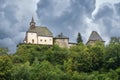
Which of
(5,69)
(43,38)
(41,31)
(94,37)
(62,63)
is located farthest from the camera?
(94,37)

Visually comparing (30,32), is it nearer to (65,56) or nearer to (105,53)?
(65,56)

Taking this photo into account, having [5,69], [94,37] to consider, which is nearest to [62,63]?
[5,69]

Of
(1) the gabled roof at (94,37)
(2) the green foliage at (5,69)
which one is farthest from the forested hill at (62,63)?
(1) the gabled roof at (94,37)

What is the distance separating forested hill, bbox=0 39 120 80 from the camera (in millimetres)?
89125

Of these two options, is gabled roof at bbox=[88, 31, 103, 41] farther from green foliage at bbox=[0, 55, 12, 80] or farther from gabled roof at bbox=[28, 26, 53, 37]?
green foliage at bbox=[0, 55, 12, 80]

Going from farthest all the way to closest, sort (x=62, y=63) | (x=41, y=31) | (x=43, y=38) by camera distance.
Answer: (x=41, y=31), (x=43, y=38), (x=62, y=63)

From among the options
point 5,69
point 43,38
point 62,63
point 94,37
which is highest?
point 94,37

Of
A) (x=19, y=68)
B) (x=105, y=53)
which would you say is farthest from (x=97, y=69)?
(x=19, y=68)

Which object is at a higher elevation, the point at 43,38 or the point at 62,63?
the point at 43,38

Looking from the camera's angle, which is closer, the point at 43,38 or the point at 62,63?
the point at 62,63

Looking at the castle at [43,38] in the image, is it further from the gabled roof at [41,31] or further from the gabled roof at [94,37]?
the gabled roof at [94,37]

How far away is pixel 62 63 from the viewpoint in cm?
10781

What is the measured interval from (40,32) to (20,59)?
24.1m

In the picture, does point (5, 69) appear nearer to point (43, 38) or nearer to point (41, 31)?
point (43, 38)
